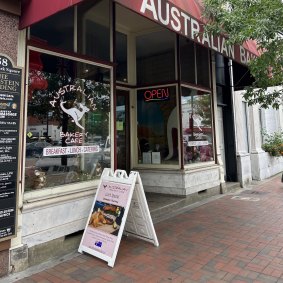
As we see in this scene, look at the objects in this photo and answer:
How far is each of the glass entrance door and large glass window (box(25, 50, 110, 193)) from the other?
230cm

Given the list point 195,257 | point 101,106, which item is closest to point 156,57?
point 101,106

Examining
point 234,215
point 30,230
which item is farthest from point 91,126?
point 234,215

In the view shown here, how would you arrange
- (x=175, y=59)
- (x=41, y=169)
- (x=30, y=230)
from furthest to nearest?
(x=175, y=59)
(x=41, y=169)
(x=30, y=230)

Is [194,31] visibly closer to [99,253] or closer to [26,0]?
[26,0]

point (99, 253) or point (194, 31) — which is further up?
point (194, 31)

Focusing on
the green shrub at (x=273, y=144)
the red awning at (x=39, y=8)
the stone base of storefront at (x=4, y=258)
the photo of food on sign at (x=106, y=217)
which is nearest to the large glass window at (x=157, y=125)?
the photo of food on sign at (x=106, y=217)

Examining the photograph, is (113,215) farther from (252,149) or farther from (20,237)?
(252,149)

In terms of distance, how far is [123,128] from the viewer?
24.5 ft

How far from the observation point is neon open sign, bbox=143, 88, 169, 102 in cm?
736

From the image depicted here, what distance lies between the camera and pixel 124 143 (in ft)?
24.6

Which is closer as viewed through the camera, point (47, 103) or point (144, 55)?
point (47, 103)

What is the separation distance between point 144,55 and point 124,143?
2393 mm

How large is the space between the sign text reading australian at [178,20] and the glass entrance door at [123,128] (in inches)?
104

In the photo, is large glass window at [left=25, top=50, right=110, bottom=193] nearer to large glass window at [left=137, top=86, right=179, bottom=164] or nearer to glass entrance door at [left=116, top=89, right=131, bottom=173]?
glass entrance door at [left=116, top=89, right=131, bottom=173]
